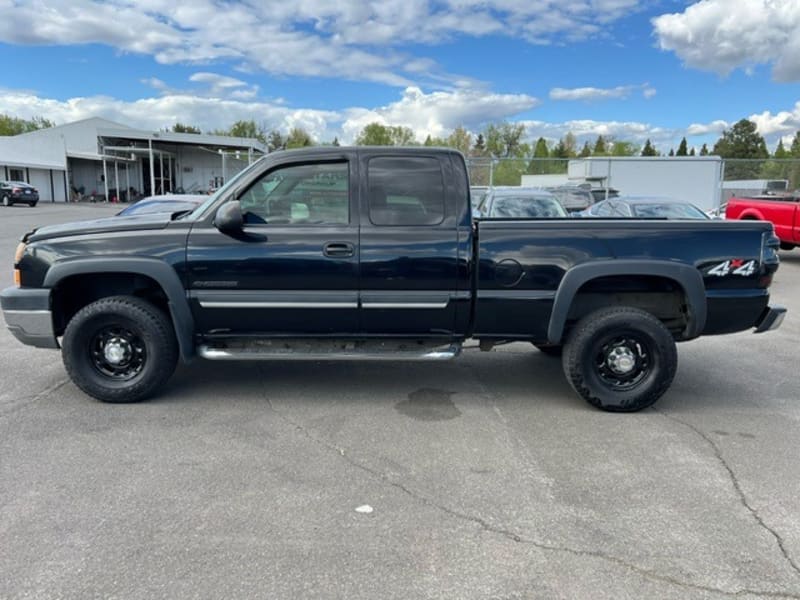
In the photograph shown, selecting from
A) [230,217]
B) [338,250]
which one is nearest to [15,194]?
[230,217]

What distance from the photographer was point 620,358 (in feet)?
15.5

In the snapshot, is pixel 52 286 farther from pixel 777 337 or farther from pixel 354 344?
pixel 777 337

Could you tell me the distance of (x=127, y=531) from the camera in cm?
298

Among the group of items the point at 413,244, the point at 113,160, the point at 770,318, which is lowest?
the point at 770,318

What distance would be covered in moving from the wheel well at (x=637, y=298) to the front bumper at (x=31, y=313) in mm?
4110

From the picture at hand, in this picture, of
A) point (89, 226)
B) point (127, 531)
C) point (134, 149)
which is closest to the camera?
point (127, 531)

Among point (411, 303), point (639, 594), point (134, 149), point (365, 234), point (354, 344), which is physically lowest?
point (639, 594)

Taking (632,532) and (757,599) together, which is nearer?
(757,599)

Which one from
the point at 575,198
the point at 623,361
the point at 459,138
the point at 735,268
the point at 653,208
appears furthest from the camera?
the point at 459,138

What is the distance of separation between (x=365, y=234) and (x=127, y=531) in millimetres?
2518

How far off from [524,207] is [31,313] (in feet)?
27.5

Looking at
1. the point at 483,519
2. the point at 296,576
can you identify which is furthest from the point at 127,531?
the point at 483,519

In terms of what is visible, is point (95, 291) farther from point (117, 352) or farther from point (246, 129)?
point (246, 129)

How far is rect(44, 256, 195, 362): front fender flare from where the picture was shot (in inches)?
177
